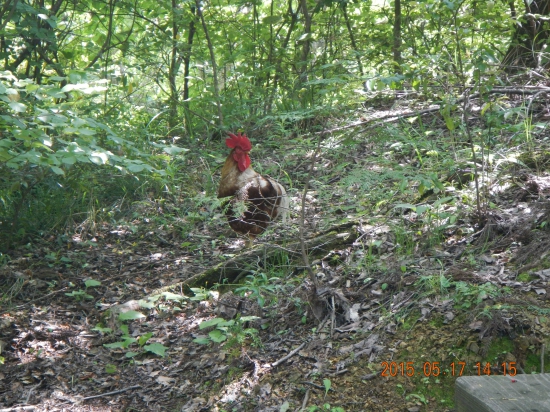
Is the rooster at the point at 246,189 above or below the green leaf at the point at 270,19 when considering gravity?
below

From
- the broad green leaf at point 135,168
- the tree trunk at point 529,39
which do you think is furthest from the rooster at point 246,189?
the tree trunk at point 529,39

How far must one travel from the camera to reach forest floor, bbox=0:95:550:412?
9.62 feet

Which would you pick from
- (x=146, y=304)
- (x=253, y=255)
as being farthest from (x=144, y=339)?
(x=253, y=255)

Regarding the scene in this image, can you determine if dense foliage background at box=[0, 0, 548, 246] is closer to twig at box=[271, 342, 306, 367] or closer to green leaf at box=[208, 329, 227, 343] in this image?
green leaf at box=[208, 329, 227, 343]

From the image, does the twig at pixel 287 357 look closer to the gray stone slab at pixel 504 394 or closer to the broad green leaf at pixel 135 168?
the broad green leaf at pixel 135 168

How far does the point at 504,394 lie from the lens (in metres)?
1.54

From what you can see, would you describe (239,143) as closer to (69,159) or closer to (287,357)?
(69,159)

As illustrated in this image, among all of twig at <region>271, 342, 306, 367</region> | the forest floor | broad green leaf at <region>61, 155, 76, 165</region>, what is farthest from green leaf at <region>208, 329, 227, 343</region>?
broad green leaf at <region>61, 155, 76, 165</region>

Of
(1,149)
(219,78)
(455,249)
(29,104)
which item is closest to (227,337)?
(455,249)

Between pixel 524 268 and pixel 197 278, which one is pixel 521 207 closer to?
pixel 524 268

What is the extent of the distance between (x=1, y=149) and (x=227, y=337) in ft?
6.42

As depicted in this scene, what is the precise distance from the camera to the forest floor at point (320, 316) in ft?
9.62

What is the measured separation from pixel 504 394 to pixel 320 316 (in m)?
2.11
